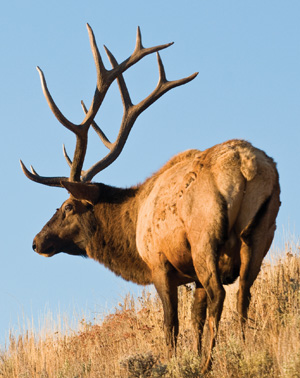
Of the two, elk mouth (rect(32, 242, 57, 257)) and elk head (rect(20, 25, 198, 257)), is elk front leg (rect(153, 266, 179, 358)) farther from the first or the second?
elk mouth (rect(32, 242, 57, 257))

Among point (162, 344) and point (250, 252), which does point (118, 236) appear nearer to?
point (162, 344)

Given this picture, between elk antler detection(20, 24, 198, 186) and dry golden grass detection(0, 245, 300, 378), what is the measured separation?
2174 millimetres

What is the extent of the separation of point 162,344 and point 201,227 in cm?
207

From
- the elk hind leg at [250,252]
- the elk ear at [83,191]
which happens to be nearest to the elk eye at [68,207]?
the elk ear at [83,191]

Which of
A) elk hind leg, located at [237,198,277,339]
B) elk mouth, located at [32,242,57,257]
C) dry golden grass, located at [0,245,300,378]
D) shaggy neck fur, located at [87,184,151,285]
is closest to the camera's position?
dry golden grass, located at [0,245,300,378]

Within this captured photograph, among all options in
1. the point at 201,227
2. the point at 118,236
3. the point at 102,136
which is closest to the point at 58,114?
the point at 102,136

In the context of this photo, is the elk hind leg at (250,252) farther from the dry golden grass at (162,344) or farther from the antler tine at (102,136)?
the antler tine at (102,136)

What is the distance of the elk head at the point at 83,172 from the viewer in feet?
30.5

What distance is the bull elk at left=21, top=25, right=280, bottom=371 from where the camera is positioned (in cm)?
664

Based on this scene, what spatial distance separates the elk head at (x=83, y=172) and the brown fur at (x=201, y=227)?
0.28 m

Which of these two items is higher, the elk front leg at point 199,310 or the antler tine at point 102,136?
the antler tine at point 102,136

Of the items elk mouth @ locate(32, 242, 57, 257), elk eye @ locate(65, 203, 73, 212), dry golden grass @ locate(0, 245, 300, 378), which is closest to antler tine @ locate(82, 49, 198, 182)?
elk eye @ locate(65, 203, 73, 212)

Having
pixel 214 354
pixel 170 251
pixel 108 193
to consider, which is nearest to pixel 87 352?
pixel 108 193

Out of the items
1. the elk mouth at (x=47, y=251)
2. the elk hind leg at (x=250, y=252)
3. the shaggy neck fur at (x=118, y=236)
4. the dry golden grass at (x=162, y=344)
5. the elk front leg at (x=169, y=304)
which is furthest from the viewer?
the elk mouth at (x=47, y=251)
